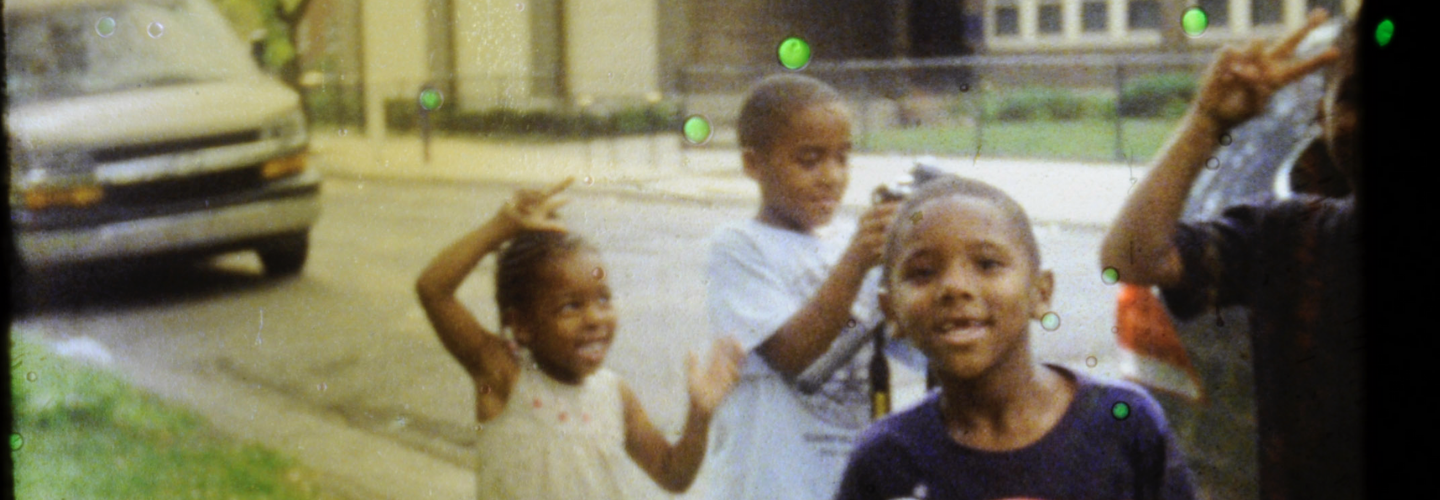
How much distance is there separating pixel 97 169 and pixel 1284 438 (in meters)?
2.09

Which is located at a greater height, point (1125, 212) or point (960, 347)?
point (1125, 212)

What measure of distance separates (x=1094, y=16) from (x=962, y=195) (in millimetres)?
408

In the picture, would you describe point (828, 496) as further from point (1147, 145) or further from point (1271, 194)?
point (1271, 194)

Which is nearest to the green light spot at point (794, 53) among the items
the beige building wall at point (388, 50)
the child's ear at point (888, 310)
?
the child's ear at point (888, 310)

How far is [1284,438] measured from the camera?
214 centimetres

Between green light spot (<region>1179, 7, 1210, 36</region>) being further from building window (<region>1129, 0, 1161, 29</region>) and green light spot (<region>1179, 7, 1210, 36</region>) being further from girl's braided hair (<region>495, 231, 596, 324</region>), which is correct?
girl's braided hair (<region>495, 231, 596, 324</region>)

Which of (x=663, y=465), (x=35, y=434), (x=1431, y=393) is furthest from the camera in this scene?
(x=35, y=434)

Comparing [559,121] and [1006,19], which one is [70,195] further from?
[1006,19]

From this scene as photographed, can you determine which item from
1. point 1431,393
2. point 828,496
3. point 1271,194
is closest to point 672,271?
point 828,496

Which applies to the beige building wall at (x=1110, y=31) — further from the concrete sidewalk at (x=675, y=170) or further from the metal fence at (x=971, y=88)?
the concrete sidewalk at (x=675, y=170)

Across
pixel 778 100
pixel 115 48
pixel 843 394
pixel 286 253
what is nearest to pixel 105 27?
pixel 115 48

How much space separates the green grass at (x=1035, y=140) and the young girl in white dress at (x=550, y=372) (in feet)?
1.37

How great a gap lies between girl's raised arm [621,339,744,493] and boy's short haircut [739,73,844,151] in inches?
12.9

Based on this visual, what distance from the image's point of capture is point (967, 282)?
6.36ft
